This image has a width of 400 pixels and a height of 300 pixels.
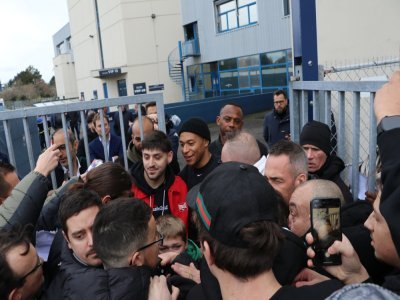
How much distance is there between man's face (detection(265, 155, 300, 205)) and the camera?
273 cm

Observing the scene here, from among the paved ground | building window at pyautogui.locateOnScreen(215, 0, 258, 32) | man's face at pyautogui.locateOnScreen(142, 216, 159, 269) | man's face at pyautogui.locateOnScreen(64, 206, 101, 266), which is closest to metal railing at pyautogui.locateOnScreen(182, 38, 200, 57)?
building window at pyautogui.locateOnScreen(215, 0, 258, 32)

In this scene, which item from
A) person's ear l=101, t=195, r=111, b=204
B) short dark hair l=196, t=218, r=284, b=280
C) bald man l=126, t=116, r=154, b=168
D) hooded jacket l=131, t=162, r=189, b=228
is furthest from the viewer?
bald man l=126, t=116, r=154, b=168

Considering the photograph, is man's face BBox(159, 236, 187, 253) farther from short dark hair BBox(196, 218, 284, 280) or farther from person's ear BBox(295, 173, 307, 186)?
short dark hair BBox(196, 218, 284, 280)

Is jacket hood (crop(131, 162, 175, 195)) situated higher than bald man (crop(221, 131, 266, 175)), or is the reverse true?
bald man (crop(221, 131, 266, 175))

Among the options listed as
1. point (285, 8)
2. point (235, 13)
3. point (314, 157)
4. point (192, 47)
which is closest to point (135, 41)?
point (192, 47)

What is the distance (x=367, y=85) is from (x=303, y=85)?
36.5 inches

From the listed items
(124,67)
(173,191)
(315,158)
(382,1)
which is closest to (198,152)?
(173,191)

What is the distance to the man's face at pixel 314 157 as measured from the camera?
120 inches

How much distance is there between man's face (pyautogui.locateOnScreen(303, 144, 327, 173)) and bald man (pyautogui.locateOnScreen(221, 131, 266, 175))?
38 cm

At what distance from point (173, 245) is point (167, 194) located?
0.76m

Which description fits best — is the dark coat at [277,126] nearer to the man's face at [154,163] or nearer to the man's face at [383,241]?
the man's face at [154,163]

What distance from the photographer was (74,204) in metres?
2.22

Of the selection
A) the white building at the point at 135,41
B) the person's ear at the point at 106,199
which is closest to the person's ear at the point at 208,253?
the person's ear at the point at 106,199

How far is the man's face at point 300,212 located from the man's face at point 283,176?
1.49 feet
